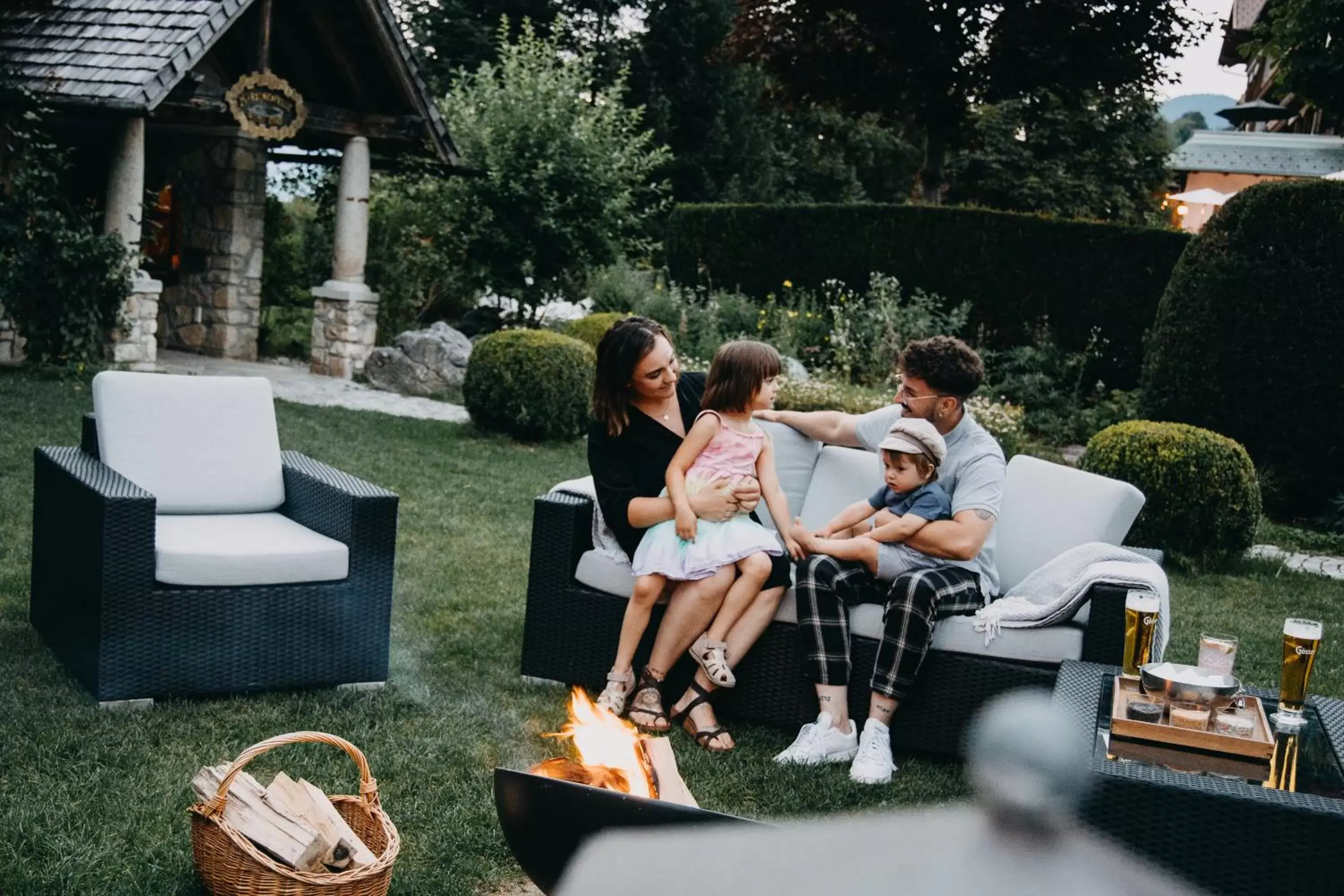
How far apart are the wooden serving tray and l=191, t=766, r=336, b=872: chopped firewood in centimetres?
182

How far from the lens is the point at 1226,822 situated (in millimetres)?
2752

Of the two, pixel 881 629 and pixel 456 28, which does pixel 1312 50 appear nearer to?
pixel 881 629

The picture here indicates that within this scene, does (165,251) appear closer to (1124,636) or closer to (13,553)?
(13,553)

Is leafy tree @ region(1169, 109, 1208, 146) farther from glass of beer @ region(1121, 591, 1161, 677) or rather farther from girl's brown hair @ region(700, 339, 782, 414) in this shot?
glass of beer @ region(1121, 591, 1161, 677)

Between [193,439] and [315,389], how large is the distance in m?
7.08

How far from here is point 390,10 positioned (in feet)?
39.2

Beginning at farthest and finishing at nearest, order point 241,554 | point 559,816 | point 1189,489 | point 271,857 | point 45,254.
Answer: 1. point 45,254
2. point 1189,489
3. point 241,554
4. point 271,857
5. point 559,816

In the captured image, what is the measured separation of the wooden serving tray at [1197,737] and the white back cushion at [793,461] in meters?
1.90

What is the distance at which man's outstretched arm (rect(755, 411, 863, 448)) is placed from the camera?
4730 mm

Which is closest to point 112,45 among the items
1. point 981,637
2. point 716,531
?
point 716,531

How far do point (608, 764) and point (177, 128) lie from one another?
12.2 metres

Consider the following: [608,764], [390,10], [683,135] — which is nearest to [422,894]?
[608,764]

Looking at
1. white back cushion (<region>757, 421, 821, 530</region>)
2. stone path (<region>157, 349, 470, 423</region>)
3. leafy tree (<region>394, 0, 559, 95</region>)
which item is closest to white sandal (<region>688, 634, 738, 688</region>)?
white back cushion (<region>757, 421, 821, 530</region>)

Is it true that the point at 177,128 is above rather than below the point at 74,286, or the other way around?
above
